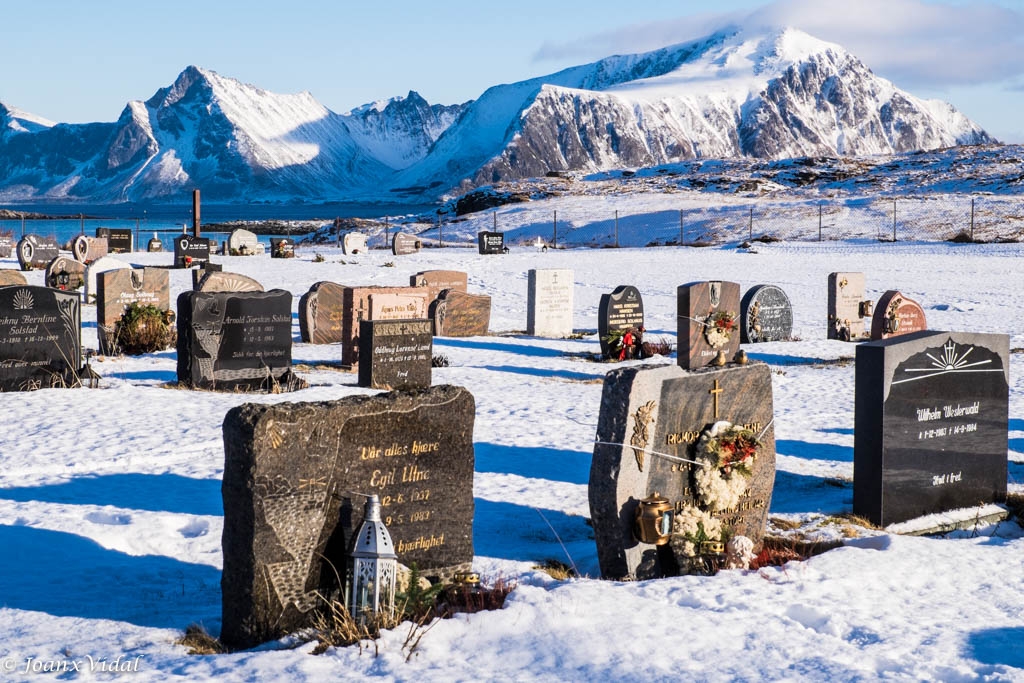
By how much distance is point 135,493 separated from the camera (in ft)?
26.9

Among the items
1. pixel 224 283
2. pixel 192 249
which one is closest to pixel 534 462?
pixel 224 283

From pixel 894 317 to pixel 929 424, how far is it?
32.1 feet

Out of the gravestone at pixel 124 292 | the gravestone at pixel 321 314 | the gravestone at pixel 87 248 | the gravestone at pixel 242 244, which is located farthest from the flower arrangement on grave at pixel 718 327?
the gravestone at pixel 242 244

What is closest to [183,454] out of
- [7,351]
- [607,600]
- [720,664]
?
[7,351]

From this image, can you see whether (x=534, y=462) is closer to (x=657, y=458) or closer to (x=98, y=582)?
(x=657, y=458)

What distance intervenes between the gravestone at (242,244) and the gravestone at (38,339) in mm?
26485

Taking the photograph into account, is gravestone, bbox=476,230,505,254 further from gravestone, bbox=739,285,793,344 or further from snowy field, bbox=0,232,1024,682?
snowy field, bbox=0,232,1024,682

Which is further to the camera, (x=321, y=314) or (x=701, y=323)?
(x=321, y=314)

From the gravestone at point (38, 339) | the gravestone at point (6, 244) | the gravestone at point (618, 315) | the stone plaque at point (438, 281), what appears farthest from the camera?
the gravestone at point (6, 244)

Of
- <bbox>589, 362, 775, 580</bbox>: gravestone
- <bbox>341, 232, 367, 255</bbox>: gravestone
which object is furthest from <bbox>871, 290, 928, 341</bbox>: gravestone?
<bbox>341, 232, 367, 255</bbox>: gravestone

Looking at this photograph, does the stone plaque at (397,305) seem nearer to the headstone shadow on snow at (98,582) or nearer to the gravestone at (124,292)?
the gravestone at (124,292)

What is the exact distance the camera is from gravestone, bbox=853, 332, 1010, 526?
7832 millimetres

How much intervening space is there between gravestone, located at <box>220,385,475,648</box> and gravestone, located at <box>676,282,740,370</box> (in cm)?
912

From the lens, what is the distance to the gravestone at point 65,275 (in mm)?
24016
